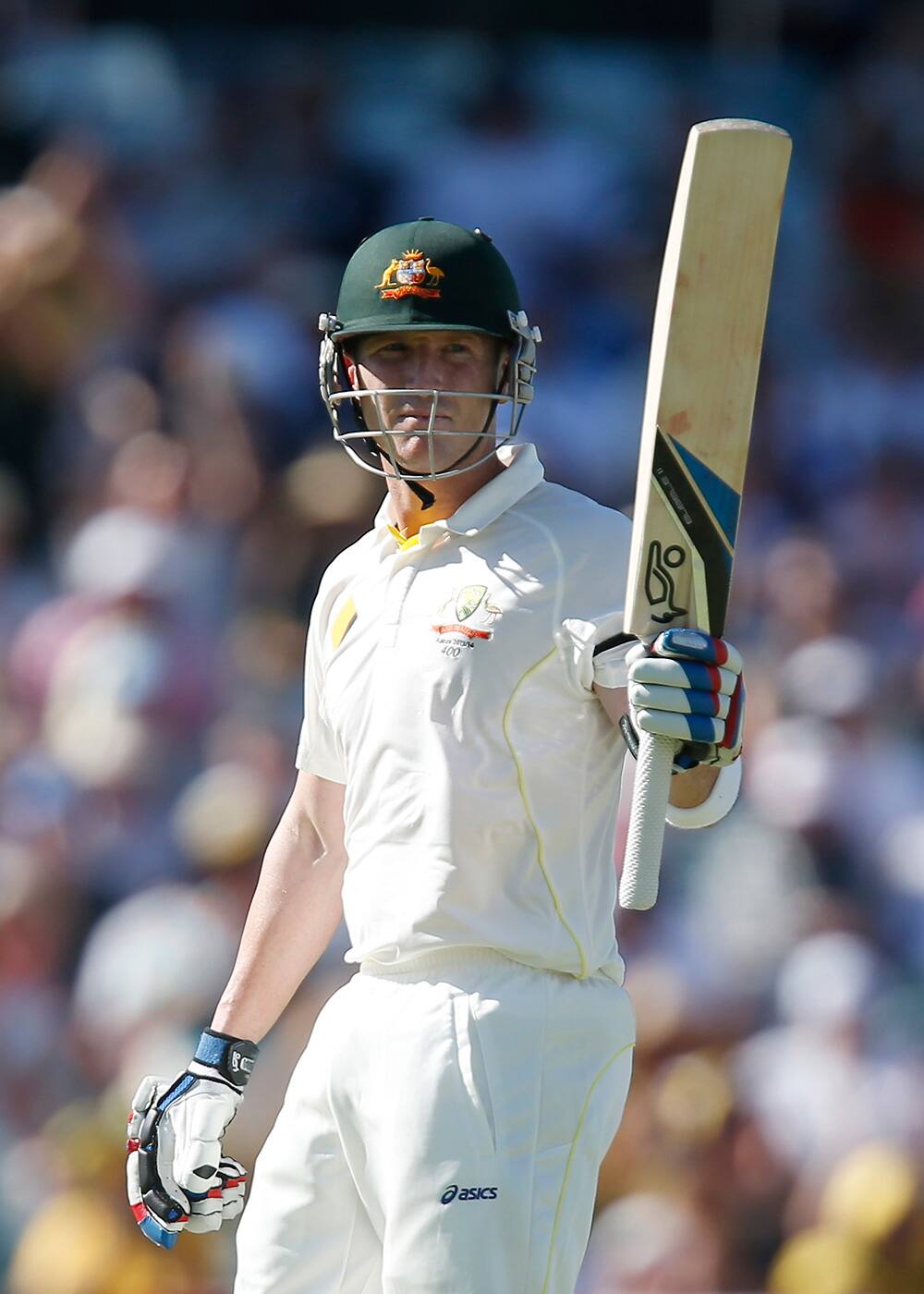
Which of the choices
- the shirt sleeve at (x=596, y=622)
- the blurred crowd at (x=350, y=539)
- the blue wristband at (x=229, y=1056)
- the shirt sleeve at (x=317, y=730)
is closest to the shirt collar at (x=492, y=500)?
the shirt sleeve at (x=596, y=622)

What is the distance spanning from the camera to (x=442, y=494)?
264 cm

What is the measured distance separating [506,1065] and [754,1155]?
2.26m

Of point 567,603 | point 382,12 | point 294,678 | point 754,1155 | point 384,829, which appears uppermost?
point 382,12

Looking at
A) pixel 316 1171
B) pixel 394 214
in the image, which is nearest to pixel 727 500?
pixel 316 1171

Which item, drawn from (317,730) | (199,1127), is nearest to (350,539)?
(317,730)

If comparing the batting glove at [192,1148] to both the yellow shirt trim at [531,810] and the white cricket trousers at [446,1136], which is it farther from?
the yellow shirt trim at [531,810]

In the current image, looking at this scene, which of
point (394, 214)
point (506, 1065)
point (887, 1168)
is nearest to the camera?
point (506, 1065)

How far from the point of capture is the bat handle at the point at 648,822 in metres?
2.27

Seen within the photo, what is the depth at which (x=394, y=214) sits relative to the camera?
5242mm

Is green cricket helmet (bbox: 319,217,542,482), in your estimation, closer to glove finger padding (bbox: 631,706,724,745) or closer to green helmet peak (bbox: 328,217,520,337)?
green helmet peak (bbox: 328,217,520,337)

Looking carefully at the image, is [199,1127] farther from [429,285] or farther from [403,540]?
[429,285]

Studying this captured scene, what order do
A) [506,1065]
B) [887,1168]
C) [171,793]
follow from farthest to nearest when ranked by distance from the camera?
[171,793], [887,1168], [506,1065]

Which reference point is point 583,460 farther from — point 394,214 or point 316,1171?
point 316,1171

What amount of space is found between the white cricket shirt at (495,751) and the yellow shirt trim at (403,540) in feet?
0.19
